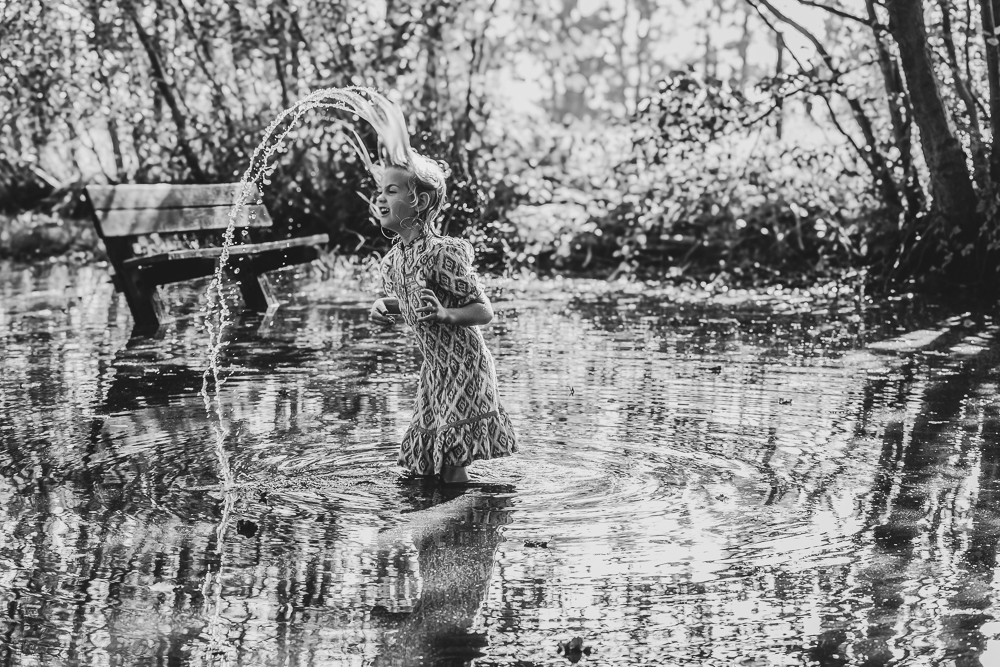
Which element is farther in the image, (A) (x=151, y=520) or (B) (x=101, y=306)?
(B) (x=101, y=306)

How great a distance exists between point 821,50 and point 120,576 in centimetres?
1015

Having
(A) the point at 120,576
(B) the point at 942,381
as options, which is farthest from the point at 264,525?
(B) the point at 942,381

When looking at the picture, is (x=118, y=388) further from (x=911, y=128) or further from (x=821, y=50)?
(x=911, y=128)

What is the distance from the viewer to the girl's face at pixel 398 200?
18.5 ft

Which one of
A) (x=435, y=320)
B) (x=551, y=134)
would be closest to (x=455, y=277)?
(x=435, y=320)

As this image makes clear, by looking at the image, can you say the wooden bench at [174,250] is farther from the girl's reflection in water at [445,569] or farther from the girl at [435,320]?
the girl's reflection in water at [445,569]

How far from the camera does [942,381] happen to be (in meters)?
8.32

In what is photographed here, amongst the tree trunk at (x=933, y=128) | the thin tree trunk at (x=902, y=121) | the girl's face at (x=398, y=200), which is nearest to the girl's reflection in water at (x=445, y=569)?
the girl's face at (x=398, y=200)

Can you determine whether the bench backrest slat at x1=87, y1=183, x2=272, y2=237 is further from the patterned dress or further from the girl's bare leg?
the girl's bare leg

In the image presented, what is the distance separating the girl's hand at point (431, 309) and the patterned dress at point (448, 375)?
0.19 meters

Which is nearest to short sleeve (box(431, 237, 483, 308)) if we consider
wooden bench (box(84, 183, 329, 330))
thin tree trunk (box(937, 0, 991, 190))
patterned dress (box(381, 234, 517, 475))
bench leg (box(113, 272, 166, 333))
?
patterned dress (box(381, 234, 517, 475))

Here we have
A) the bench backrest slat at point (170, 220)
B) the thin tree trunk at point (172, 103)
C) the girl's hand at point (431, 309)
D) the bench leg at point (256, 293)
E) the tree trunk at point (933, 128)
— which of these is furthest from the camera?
the thin tree trunk at point (172, 103)

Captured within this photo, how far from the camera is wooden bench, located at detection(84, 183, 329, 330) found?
425 inches

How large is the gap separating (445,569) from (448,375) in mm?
1374
